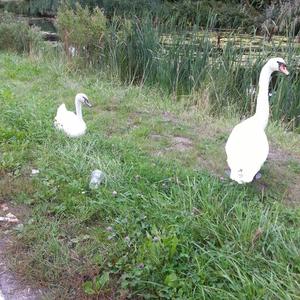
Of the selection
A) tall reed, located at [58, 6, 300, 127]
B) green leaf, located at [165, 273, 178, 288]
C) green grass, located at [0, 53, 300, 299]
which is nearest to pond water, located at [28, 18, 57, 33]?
tall reed, located at [58, 6, 300, 127]

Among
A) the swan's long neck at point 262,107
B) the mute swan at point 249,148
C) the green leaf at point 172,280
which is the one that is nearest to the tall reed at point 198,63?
the swan's long neck at point 262,107

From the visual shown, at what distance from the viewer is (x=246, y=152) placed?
142 inches

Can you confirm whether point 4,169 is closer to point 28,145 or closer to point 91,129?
point 28,145

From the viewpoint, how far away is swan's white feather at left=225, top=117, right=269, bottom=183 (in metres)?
3.45

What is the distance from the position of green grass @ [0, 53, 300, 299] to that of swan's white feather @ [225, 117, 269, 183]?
15cm

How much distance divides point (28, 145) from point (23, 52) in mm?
7265

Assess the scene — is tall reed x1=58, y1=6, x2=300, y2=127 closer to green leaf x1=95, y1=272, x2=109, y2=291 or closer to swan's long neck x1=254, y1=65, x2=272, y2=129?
swan's long neck x1=254, y1=65, x2=272, y2=129

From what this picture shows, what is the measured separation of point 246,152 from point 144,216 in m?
1.01

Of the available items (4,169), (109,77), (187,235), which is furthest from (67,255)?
(109,77)

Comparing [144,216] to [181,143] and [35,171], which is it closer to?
[35,171]

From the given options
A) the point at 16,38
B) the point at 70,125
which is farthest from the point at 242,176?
the point at 16,38

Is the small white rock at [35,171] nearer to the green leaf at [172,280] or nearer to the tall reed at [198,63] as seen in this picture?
the green leaf at [172,280]

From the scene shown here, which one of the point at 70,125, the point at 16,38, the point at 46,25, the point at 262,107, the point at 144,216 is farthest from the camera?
the point at 46,25

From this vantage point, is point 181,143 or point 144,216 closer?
point 144,216
